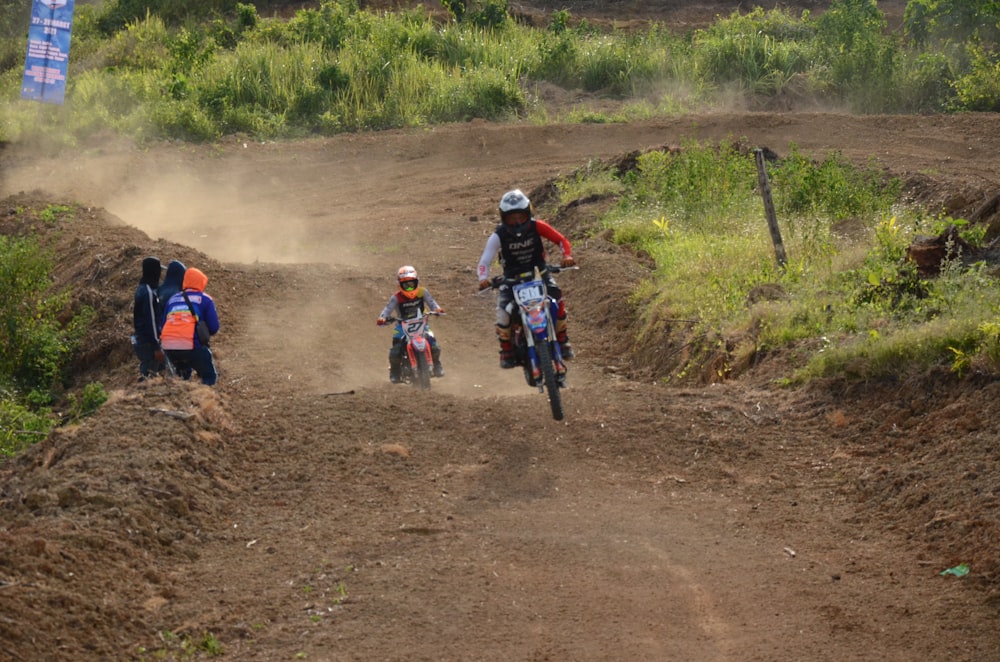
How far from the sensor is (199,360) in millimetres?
11812

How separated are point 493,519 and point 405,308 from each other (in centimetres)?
453

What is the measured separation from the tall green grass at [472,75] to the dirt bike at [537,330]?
768 inches

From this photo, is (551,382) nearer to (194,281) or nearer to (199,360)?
(199,360)

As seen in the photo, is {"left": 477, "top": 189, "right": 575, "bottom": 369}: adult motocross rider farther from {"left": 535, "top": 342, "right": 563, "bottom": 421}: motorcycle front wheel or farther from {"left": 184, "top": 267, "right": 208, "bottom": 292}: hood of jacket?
{"left": 184, "top": 267, "right": 208, "bottom": 292}: hood of jacket

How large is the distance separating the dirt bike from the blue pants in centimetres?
301

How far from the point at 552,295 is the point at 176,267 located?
404 cm

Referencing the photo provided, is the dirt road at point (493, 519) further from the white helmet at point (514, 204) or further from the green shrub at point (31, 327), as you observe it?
the white helmet at point (514, 204)

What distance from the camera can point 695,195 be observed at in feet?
59.4

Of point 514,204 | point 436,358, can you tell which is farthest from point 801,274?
point 436,358

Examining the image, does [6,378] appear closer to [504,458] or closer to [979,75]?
[504,458]

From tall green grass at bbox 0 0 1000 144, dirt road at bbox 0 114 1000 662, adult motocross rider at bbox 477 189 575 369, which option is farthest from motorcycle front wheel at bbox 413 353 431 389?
tall green grass at bbox 0 0 1000 144

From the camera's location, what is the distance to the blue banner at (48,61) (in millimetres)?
25230

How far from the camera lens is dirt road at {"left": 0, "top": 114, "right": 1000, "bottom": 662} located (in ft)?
22.7

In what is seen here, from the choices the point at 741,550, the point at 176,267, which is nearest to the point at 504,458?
the point at 741,550
